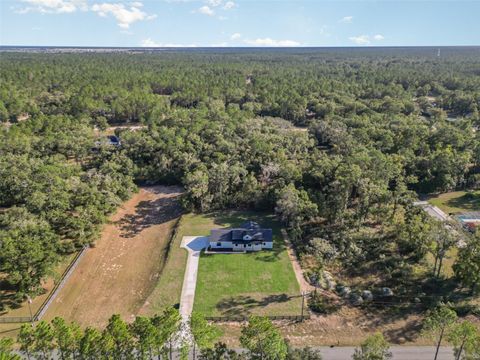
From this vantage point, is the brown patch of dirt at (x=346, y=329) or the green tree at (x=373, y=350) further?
the brown patch of dirt at (x=346, y=329)

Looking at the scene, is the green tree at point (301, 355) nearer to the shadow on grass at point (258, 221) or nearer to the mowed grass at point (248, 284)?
the mowed grass at point (248, 284)

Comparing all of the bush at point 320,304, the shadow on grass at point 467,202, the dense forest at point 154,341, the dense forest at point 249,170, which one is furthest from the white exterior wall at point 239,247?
the shadow on grass at point 467,202

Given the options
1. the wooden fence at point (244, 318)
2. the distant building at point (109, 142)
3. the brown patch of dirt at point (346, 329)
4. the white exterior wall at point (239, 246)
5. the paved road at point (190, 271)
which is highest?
the distant building at point (109, 142)

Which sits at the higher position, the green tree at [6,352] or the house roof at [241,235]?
the green tree at [6,352]

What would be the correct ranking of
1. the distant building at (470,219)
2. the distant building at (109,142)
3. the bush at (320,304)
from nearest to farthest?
the bush at (320,304), the distant building at (470,219), the distant building at (109,142)

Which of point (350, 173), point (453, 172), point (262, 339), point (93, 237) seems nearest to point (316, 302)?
point (262, 339)

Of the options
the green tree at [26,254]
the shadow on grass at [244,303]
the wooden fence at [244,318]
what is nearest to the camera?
the wooden fence at [244,318]

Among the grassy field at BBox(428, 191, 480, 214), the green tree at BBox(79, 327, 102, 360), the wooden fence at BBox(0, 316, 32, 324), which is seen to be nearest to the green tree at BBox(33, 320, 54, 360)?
the green tree at BBox(79, 327, 102, 360)
